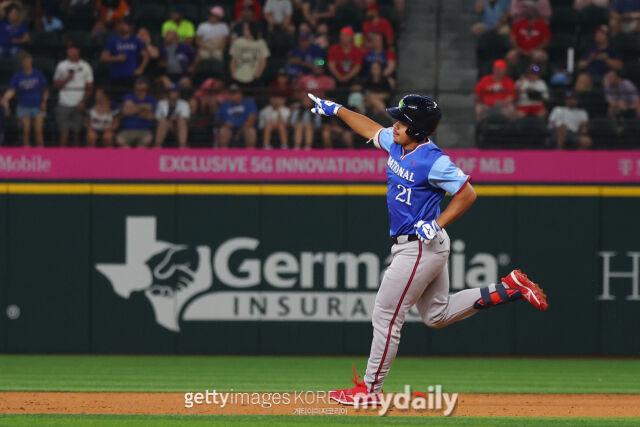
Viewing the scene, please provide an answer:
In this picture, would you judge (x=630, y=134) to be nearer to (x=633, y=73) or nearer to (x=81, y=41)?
(x=633, y=73)

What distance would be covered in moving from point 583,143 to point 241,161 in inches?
179

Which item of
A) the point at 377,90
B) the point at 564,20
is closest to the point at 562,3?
the point at 564,20

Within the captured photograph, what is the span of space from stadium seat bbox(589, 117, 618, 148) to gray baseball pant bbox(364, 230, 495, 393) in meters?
6.63

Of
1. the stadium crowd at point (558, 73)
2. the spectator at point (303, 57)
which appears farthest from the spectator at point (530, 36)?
the spectator at point (303, 57)

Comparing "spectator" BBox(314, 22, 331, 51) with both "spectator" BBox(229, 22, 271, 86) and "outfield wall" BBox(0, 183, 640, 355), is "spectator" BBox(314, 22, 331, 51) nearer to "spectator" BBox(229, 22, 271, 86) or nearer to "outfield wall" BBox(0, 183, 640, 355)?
"spectator" BBox(229, 22, 271, 86)

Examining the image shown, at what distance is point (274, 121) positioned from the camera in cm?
1375

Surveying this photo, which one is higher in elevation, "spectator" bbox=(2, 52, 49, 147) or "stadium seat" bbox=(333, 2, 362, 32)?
"stadium seat" bbox=(333, 2, 362, 32)

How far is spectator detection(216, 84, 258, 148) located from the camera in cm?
1378

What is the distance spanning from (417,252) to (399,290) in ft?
1.01

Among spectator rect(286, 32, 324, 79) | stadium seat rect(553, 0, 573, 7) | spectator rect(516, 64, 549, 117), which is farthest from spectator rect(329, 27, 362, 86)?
stadium seat rect(553, 0, 573, 7)

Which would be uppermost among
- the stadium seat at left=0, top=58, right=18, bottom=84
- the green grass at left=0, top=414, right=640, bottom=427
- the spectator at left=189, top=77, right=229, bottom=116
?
the stadium seat at left=0, top=58, right=18, bottom=84

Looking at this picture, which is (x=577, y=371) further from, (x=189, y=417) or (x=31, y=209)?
(x=31, y=209)

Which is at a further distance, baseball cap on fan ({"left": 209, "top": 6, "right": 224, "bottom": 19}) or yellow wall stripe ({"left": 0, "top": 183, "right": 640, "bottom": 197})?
baseball cap on fan ({"left": 209, "top": 6, "right": 224, "bottom": 19})

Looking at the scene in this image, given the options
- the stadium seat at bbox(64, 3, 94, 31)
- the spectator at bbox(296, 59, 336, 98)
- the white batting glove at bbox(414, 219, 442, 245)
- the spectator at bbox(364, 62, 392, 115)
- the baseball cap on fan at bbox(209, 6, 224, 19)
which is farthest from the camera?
the stadium seat at bbox(64, 3, 94, 31)
